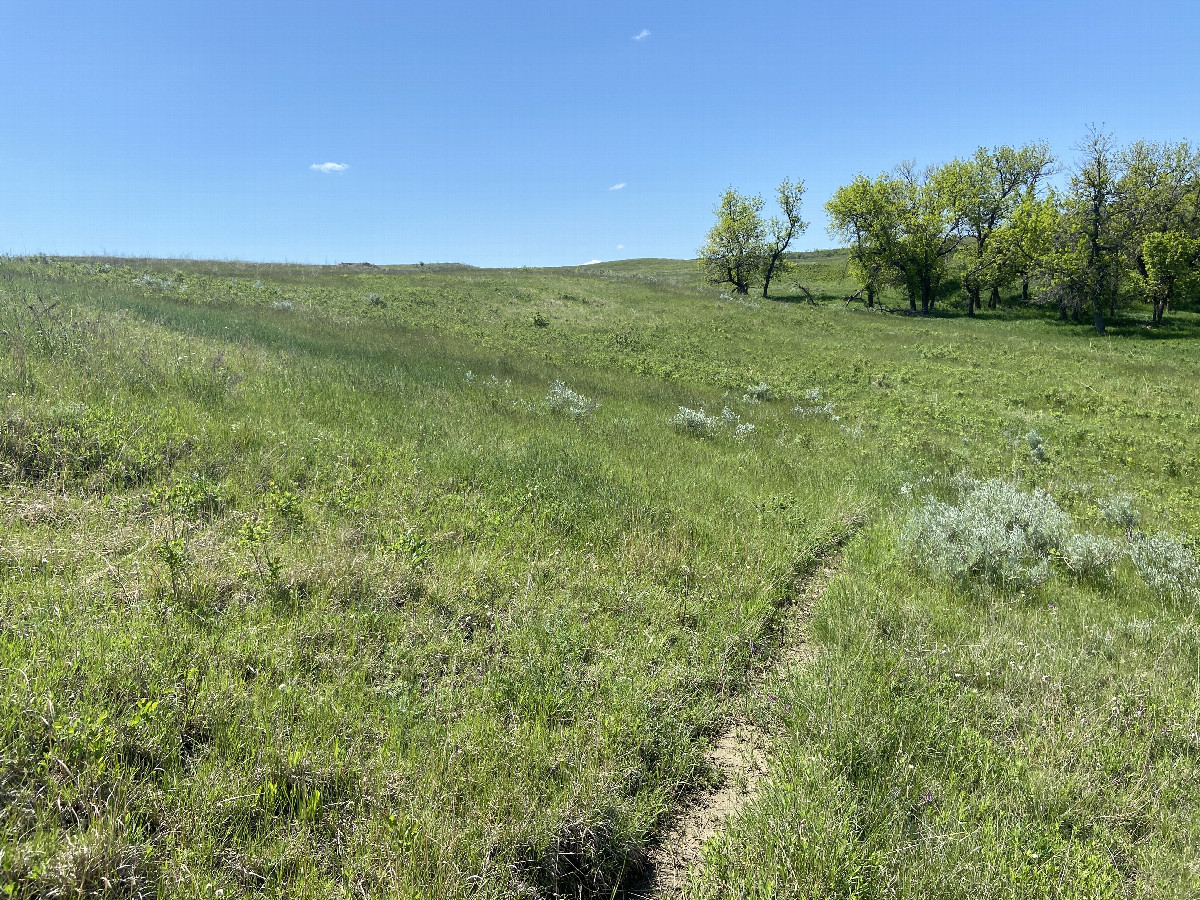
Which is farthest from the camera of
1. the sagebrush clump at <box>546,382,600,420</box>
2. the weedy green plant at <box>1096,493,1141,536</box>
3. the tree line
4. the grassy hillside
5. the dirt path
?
the tree line

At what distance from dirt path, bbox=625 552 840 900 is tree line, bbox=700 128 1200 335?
48.5 meters

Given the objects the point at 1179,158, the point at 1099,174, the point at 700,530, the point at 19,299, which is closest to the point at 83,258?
the point at 19,299

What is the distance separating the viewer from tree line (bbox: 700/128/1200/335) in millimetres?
37438

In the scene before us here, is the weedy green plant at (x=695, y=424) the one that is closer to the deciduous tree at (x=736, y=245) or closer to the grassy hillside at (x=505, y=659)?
the grassy hillside at (x=505, y=659)

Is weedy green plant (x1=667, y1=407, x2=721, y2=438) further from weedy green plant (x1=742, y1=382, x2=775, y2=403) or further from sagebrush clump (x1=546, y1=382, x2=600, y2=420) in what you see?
weedy green plant (x1=742, y1=382, x2=775, y2=403)

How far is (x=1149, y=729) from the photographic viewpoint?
12.6ft

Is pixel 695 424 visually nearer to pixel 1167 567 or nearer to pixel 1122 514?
pixel 1122 514

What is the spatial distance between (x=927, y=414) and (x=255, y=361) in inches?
747

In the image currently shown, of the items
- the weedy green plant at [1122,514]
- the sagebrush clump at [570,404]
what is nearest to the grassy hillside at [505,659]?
the weedy green plant at [1122,514]

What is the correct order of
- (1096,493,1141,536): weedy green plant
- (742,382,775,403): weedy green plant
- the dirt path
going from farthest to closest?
(742,382,775,403): weedy green plant → (1096,493,1141,536): weedy green plant → the dirt path

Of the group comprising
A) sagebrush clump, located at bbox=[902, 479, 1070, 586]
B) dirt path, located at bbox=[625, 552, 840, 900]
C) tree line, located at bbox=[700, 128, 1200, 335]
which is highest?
tree line, located at bbox=[700, 128, 1200, 335]

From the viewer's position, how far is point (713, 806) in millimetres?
3314

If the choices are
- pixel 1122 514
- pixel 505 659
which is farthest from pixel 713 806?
pixel 1122 514

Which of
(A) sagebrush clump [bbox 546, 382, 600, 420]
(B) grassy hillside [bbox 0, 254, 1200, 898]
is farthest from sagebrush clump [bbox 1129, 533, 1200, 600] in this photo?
(A) sagebrush clump [bbox 546, 382, 600, 420]
